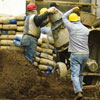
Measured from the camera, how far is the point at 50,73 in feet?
44.1

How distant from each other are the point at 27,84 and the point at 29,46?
1784 millimetres

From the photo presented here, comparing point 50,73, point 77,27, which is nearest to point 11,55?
point 50,73

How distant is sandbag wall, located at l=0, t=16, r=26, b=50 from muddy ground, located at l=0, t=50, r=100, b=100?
2.34 ft

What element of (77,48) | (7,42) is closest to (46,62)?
(7,42)

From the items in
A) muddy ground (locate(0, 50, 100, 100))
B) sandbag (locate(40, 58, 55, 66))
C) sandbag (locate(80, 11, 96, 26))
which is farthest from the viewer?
sandbag (locate(80, 11, 96, 26))

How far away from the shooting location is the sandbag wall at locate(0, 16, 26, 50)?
44.5 ft

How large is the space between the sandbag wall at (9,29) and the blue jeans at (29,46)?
2.89 feet

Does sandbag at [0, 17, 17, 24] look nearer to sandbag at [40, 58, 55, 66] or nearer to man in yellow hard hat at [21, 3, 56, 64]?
man in yellow hard hat at [21, 3, 56, 64]

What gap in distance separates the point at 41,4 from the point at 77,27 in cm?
827

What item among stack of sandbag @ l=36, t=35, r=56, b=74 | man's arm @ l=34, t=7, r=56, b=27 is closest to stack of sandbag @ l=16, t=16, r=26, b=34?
stack of sandbag @ l=36, t=35, r=56, b=74

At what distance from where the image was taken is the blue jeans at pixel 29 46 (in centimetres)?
1257

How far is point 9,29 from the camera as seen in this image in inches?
542

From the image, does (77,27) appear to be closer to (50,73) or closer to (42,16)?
(42,16)

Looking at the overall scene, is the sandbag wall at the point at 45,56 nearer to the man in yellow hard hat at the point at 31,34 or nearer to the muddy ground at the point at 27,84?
the muddy ground at the point at 27,84
